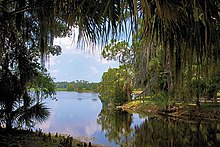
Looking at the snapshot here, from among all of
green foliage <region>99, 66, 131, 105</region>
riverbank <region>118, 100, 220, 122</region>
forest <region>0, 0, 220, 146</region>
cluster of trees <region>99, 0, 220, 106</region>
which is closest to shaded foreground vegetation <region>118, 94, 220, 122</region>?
riverbank <region>118, 100, 220, 122</region>

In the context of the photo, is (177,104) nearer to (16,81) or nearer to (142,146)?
(142,146)

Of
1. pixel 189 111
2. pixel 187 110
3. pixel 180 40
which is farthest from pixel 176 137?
pixel 180 40

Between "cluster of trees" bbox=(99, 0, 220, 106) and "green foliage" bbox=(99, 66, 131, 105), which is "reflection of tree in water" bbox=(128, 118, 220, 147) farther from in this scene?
"green foliage" bbox=(99, 66, 131, 105)

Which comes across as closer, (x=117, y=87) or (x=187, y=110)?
(x=187, y=110)

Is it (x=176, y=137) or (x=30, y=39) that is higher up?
(x=30, y=39)

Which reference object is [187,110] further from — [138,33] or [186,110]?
[138,33]

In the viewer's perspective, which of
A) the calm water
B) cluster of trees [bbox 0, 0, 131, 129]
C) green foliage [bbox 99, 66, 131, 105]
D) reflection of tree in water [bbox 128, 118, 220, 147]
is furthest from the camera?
green foliage [bbox 99, 66, 131, 105]

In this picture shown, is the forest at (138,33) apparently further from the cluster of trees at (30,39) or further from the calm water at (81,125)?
the calm water at (81,125)

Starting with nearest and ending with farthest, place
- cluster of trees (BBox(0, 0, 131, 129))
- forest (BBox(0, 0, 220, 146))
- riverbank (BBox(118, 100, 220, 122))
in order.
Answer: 1. forest (BBox(0, 0, 220, 146))
2. cluster of trees (BBox(0, 0, 131, 129))
3. riverbank (BBox(118, 100, 220, 122))

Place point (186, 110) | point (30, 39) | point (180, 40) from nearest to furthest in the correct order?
point (180, 40)
point (30, 39)
point (186, 110)

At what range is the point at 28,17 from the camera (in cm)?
427

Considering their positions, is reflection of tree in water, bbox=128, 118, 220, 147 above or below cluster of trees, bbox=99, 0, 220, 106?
below

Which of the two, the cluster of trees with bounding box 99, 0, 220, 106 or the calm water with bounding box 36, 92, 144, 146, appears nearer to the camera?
the cluster of trees with bounding box 99, 0, 220, 106

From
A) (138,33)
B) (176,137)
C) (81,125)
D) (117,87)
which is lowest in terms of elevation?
(81,125)
